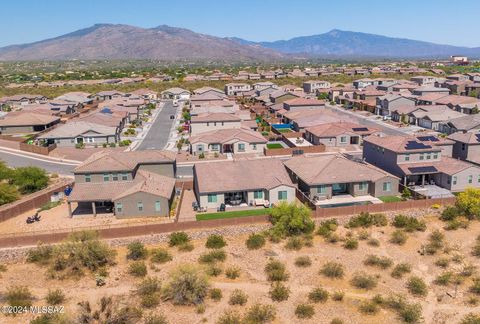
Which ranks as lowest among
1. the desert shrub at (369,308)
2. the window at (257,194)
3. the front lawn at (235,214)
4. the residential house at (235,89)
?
the desert shrub at (369,308)

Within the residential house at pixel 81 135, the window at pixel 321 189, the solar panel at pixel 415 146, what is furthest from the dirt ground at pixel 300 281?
the residential house at pixel 81 135

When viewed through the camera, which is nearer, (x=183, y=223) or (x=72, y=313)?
(x=72, y=313)

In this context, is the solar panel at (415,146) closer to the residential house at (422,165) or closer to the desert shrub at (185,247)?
the residential house at (422,165)

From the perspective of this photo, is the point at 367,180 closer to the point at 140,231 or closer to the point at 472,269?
the point at 472,269

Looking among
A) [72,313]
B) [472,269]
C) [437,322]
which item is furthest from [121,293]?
[472,269]

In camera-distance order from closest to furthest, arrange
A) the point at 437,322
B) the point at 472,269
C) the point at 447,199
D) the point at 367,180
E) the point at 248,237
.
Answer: the point at 437,322 → the point at 472,269 → the point at 248,237 → the point at 447,199 → the point at 367,180

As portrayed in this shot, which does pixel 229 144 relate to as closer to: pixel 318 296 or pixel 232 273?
pixel 232 273

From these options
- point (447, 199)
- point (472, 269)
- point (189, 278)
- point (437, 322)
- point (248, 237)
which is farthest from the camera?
point (447, 199)
